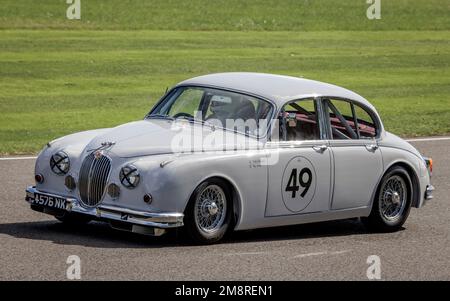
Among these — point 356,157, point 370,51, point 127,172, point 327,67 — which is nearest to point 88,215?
point 127,172

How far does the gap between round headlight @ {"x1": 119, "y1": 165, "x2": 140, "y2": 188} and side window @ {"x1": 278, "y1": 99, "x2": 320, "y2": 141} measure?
171 centimetres

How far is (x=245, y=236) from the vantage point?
1134cm

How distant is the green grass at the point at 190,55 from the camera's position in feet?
70.7

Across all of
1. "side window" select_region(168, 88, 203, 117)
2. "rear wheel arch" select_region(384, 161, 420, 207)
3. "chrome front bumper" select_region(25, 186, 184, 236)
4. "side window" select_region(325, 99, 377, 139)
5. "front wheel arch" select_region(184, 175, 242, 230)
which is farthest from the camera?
"rear wheel arch" select_region(384, 161, 420, 207)

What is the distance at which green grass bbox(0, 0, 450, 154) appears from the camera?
21.5 metres

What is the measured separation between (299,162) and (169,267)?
224 centimetres

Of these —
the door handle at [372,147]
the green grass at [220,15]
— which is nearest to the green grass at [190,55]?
the green grass at [220,15]

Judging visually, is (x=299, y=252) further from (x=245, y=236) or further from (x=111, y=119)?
(x=111, y=119)

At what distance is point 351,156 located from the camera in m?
11.7

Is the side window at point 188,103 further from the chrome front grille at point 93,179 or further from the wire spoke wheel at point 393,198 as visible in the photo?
the wire spoke wheel at point 393,198

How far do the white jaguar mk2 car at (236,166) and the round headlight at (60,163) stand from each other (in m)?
0.01
